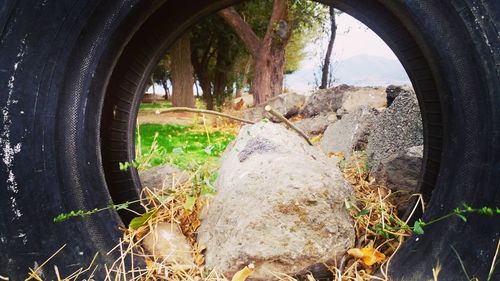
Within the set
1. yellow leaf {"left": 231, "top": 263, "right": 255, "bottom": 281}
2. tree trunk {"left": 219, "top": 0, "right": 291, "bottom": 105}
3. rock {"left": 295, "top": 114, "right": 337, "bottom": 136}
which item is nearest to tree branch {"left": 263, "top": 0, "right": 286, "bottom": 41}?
tree trunk {"left": 219, "top": 0, "right": 291, "bottom": 105}

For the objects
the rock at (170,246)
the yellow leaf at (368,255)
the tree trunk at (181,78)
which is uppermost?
the tree trunk at (181,78)

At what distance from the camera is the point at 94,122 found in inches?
64.4

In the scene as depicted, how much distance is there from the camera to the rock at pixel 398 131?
120 inches

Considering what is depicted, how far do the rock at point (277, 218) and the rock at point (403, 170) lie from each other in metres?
0.58

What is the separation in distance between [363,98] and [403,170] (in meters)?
5.74

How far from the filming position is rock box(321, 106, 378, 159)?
15.2 feet

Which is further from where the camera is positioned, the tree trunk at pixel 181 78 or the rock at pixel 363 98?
the tree trunk at pixel 181 78

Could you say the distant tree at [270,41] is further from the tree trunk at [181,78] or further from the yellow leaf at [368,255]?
the yellow leaf at [368,255]

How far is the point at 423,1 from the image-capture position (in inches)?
57.7

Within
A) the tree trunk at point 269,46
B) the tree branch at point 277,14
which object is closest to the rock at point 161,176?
the tree trunk at point 269,46

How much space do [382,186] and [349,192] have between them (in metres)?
0.64

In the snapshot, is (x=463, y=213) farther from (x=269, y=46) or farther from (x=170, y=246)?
(x=269, y=46)

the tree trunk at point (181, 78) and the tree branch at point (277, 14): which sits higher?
the tree branch at point (277, 14)

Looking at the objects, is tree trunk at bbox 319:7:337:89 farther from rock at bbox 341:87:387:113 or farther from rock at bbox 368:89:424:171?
rock at bbox 368:89:424:171
